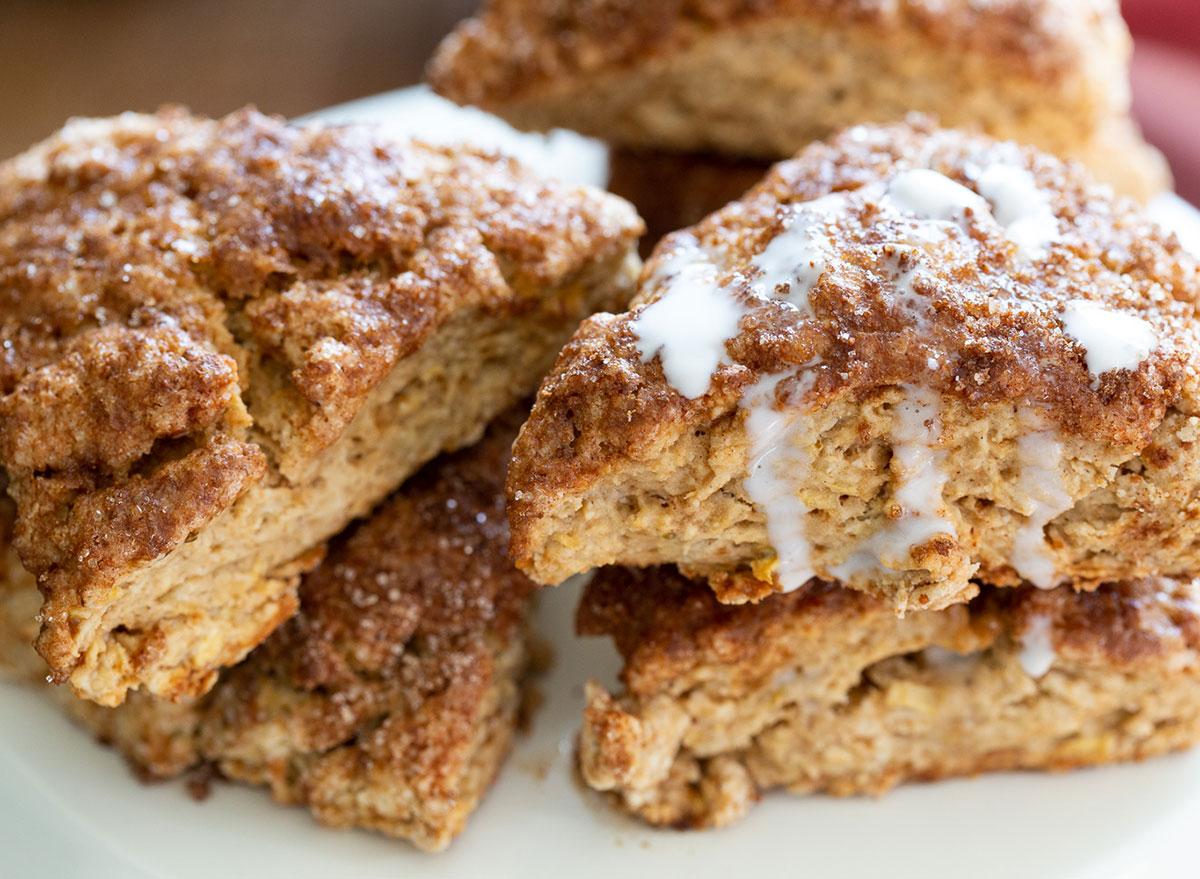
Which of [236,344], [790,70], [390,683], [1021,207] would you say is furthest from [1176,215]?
[236,344]

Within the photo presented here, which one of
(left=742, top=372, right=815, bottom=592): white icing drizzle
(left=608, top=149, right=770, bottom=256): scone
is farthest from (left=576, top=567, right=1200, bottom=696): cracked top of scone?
(left=608, top=149, right=770, bottom=256): scone

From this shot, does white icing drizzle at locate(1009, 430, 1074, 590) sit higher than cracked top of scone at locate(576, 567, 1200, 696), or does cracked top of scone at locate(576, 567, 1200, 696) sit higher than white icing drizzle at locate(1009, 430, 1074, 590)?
white icing drizzle at locate(1009, 430, 1074, 590)

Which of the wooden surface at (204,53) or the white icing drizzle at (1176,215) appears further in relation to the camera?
the wooden surface at (204,53)

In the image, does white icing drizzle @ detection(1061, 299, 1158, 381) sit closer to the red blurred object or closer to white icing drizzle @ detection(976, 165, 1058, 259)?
white icing drizzle @ detection(976, 165, 1058, 259)

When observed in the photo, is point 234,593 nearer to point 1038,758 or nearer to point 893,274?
point 893,274

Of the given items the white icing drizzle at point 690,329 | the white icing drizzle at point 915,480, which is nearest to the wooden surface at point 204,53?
the white icing drizzle at point 690,329

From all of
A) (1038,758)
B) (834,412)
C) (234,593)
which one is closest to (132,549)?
(234,593)

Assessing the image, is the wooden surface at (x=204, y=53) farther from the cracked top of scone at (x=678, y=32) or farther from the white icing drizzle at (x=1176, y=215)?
the white icing drizzle at (x=1176, y=215)

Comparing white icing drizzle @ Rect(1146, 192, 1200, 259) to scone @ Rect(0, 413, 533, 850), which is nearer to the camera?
scone @ Rect(0, 413, 533, 850)
